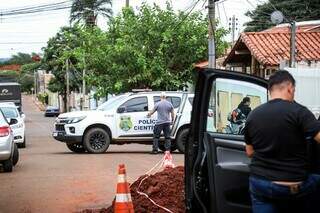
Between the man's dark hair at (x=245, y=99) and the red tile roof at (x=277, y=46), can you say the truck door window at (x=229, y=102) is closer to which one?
the man's dark hair at (x=245, y=99)

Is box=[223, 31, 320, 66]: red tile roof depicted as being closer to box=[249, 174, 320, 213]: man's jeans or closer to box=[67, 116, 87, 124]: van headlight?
box=[67, 116, 87, 124]: van headlight

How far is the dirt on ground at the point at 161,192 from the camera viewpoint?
8.36m

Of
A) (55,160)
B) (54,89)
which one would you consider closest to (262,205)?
(55,160)

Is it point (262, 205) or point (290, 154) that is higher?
point (290, 154)

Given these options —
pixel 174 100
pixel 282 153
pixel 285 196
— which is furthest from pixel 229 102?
pixel 174 100

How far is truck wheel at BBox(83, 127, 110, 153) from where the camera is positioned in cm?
1895

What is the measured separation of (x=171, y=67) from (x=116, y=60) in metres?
2.82

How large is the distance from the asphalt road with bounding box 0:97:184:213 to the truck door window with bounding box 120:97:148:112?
1.29 meters

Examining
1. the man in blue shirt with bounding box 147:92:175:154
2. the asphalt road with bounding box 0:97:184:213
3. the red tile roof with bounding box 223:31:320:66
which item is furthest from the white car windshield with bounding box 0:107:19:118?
the red tile roof with bounding box 223:31:320:66

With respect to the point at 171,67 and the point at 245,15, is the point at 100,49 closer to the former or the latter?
the point at 171,67

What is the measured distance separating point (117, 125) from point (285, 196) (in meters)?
14.7

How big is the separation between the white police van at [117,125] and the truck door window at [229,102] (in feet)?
43.9

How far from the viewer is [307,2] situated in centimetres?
4188

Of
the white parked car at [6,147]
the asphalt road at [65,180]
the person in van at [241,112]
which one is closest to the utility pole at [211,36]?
the asphalt road at [65,180]
